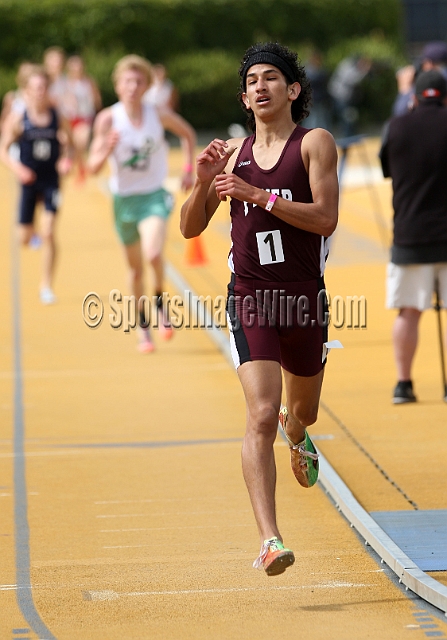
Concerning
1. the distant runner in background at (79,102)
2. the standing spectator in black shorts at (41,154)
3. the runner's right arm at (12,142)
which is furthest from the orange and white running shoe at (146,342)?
the distant runner in background at (79,102)

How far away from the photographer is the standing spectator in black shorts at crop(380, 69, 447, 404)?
27.2ft

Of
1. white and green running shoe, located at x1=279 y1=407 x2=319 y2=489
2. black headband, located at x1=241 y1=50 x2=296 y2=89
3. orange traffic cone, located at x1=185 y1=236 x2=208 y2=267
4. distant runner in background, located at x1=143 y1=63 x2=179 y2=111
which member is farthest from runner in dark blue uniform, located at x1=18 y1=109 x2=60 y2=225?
distant runner in background, located at x1=143 y1=63 x2=179 y2=111

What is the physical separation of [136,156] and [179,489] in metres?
4.42

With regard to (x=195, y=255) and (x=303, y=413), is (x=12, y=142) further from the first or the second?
(x=303, y=413)

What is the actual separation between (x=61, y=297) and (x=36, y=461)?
6806mm

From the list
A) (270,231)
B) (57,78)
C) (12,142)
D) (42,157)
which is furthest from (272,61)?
(57,78)

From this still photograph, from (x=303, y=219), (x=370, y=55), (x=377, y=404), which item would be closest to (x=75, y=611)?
(x=303, y=219)

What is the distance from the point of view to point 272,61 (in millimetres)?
5418

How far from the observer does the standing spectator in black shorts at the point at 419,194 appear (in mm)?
8289

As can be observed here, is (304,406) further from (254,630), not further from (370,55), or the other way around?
(370,55)

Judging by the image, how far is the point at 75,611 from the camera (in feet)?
16.4

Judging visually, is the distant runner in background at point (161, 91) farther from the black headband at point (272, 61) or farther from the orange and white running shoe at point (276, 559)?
the orange and white running shoe at point (276, 559)

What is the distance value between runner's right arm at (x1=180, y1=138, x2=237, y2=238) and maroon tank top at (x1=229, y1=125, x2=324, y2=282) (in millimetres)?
104

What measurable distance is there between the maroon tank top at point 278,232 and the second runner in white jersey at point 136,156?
5295mm
